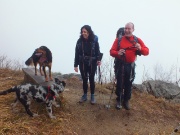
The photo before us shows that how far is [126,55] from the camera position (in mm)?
6332

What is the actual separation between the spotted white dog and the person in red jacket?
150cm

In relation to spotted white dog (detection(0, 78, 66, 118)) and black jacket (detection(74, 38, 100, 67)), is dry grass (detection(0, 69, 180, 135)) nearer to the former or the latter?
spotted white dog (detection(0, 78, 66, 118))

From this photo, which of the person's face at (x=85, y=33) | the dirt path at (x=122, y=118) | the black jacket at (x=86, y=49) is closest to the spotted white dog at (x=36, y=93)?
the dirt path at (x=122, y=118)

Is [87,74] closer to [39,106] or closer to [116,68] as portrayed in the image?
[116,68]

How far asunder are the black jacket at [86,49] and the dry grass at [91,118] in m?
1.15

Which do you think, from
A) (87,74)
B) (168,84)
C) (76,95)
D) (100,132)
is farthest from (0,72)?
(168,84)

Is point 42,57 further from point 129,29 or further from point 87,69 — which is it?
point 129,29

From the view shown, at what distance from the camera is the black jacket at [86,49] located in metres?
6.61

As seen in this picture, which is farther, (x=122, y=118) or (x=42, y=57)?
(x=122, y=118)

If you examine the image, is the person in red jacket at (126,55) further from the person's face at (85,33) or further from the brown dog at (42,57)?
the brown dog at (42,57)

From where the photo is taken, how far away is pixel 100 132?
597cm

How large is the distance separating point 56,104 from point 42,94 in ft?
2.60

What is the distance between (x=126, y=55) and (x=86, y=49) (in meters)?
0.99

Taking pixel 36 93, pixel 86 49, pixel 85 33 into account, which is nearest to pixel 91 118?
pixel 36 93
